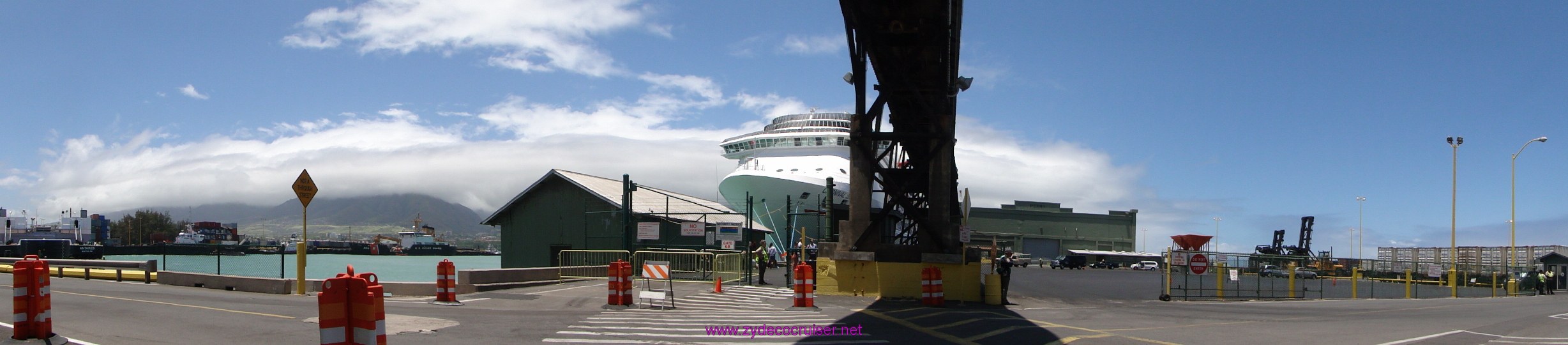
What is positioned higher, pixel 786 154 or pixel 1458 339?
pixel 786 154

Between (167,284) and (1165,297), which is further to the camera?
(1165,297)

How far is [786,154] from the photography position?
213ft

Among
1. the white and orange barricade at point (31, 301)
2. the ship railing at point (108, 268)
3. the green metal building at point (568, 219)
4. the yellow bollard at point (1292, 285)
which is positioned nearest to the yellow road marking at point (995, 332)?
the white and orange barricade at point (31, 301)

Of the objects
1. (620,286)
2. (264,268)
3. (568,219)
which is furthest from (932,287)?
(264,268)

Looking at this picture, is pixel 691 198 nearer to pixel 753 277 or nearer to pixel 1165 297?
pixel 753 277

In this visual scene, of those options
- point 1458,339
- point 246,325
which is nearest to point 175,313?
point 246,325

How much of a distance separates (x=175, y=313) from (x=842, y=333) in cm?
817

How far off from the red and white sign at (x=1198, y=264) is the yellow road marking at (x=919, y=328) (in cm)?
1080

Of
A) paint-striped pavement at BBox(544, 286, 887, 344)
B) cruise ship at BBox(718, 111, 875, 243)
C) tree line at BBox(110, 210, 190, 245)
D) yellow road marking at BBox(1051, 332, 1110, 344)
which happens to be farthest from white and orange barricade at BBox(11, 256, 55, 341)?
tree line at BBox(110, 210, 190, 245)

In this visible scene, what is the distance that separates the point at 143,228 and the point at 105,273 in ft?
387

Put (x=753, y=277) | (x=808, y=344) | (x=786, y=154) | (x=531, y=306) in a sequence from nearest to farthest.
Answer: (x=808, y=344) → (x=531, y=306) → (x=753, y=277) → (x=786, y=154)

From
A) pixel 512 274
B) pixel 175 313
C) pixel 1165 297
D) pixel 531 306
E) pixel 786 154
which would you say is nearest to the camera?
pixel 175 313

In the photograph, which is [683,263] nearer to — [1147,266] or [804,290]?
[804,290]

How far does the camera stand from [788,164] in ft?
206
